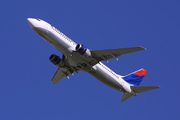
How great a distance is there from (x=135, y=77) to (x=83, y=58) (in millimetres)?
13367

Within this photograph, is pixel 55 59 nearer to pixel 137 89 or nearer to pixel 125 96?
pixel 125 96

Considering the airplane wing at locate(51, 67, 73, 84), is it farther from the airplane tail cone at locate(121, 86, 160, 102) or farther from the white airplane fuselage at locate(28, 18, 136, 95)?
the airplane tail cone at locate(121, 86, 160, 102)

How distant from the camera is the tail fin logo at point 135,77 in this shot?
48275mm

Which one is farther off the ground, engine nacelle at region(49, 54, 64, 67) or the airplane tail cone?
engine nacelle at region(49, 54, 64, 67)

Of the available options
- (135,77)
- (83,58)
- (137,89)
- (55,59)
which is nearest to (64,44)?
(83,58)

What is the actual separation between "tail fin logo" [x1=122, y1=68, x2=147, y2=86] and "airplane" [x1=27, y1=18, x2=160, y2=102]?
0.80 ft

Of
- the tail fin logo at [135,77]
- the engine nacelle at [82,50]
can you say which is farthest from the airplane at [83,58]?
the tail fin logo at [135,77]

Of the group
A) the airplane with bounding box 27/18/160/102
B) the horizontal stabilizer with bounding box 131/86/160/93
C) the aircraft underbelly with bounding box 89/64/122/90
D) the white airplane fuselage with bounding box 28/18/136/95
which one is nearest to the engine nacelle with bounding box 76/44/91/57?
the airplane with bounding box 27/18/160/102

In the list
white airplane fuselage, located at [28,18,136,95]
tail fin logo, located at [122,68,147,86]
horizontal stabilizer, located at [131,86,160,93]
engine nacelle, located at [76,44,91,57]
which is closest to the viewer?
engine nacelle, located at [76,44,91,57]

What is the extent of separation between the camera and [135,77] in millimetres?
49875

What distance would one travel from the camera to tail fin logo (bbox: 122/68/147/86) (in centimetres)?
4828

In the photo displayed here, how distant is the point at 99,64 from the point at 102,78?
83.6 inches

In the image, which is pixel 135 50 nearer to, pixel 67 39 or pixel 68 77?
pixel 67 39

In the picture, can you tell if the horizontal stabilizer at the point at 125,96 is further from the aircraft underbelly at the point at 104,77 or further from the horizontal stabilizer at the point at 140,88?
the aircraft underbelly at the point at 104,77
